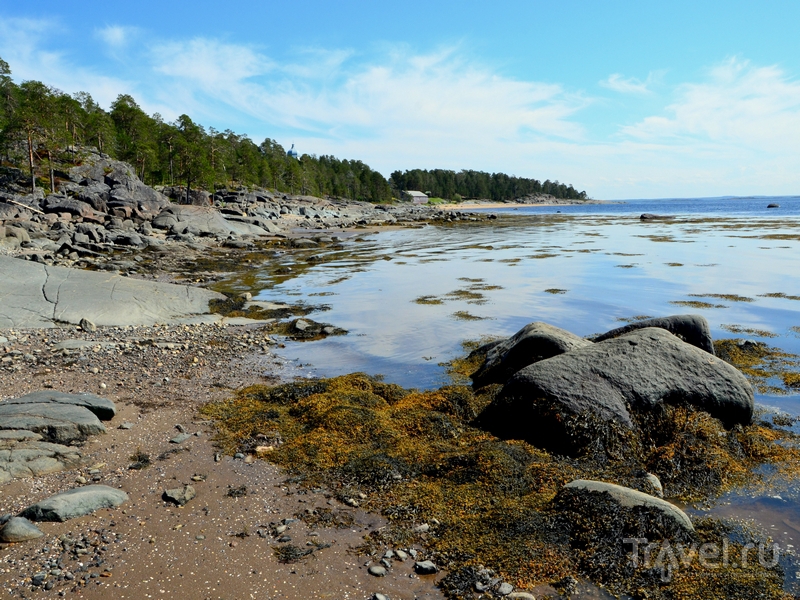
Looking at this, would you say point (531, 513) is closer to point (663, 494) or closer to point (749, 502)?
point (663, 494)

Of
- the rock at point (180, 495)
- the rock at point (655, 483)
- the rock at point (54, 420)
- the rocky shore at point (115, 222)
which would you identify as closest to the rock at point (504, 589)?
the rock at point (655, 483)

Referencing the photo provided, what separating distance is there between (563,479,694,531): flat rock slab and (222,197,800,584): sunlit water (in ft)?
3.42

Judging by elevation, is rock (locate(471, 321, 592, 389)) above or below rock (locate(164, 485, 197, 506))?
above

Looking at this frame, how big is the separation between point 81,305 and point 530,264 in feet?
77.3

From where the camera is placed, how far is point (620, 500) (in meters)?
5.62

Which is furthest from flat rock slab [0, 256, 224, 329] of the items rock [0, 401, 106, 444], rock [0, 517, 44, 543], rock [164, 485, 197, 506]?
rock [0, 517, 44, 543]

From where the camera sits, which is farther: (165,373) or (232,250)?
(232,250)

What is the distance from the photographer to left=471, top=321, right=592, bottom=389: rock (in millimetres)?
9711

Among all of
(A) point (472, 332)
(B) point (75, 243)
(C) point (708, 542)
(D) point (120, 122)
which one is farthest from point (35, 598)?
(D) point (120, 122)

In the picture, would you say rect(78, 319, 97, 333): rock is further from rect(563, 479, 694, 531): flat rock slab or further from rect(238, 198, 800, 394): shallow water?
rect(563, 479, 694, 531): flat rock slab

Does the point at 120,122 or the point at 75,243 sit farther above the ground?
the point at 120,122

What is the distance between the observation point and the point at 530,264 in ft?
100

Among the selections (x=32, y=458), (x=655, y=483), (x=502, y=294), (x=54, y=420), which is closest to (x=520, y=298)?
(x=502, y=294)

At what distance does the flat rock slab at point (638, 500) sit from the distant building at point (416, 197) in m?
172
